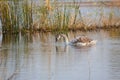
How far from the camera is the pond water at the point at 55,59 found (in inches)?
450

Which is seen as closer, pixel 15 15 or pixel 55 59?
pixel 55 59

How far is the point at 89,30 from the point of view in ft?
71.4

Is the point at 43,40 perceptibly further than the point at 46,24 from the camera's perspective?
No

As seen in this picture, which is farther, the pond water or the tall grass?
the tall grass

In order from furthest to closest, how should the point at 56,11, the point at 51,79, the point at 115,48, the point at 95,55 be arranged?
the point at 56,11
the point at 115,48
the point at 95,55
the point at 51,79

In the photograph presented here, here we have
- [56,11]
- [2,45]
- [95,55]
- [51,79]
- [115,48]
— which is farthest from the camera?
[56,11]

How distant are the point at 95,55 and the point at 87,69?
8.03 feet

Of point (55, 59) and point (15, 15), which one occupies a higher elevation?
point (55, 59)

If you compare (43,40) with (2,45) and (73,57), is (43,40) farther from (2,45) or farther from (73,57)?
(73,57)

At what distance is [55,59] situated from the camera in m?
13.9

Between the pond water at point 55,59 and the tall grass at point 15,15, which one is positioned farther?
the tall grass at point 15,15

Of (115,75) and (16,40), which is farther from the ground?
(115,75)

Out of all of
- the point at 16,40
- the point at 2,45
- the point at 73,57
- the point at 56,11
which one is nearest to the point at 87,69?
the point at 73,57

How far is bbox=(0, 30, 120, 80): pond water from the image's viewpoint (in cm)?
1142
